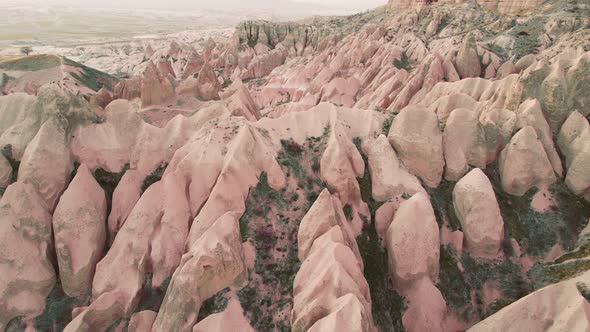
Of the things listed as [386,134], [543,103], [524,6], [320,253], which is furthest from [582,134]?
[524,6]

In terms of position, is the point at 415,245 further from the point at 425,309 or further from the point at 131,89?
the point at 131,89

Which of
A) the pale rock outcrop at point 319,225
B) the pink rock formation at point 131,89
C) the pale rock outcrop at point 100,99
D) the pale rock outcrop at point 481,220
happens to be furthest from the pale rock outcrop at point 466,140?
the pink rock formation at point 131,89

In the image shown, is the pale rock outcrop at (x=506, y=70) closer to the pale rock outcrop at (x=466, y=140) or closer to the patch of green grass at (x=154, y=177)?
the pale rock outcrop at (x=466, y=140)

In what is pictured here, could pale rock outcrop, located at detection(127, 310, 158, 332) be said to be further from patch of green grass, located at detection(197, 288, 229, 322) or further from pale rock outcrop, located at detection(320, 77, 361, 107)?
pale rock outcrop, located at detection(320, 77, 361, 107)

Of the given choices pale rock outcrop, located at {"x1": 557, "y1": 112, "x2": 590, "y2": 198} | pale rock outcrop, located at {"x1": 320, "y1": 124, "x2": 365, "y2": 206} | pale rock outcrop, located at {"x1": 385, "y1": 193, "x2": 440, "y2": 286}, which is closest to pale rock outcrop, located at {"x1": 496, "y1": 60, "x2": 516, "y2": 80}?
pale rock outcrop, located at {"x1": 557, "y1": 112, "x2": 590, "y2": 198}

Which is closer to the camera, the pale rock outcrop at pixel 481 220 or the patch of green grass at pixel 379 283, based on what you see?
the patch of green grass at pixel 379 283

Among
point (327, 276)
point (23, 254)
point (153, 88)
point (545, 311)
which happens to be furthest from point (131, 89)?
point (545, 311)

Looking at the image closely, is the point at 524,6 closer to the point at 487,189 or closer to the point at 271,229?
the point at 487,189

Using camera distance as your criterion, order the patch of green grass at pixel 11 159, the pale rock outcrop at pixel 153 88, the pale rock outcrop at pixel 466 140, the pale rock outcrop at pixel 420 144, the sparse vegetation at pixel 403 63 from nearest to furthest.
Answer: the patch of green grass at pixel 11 159, the pale rock outcrop at pixel 420 144, the pale rock outcrop at pixel 466 140, the pale rock outcrop at pixel 153 88, the sparse vegetation at pixel 403 63
